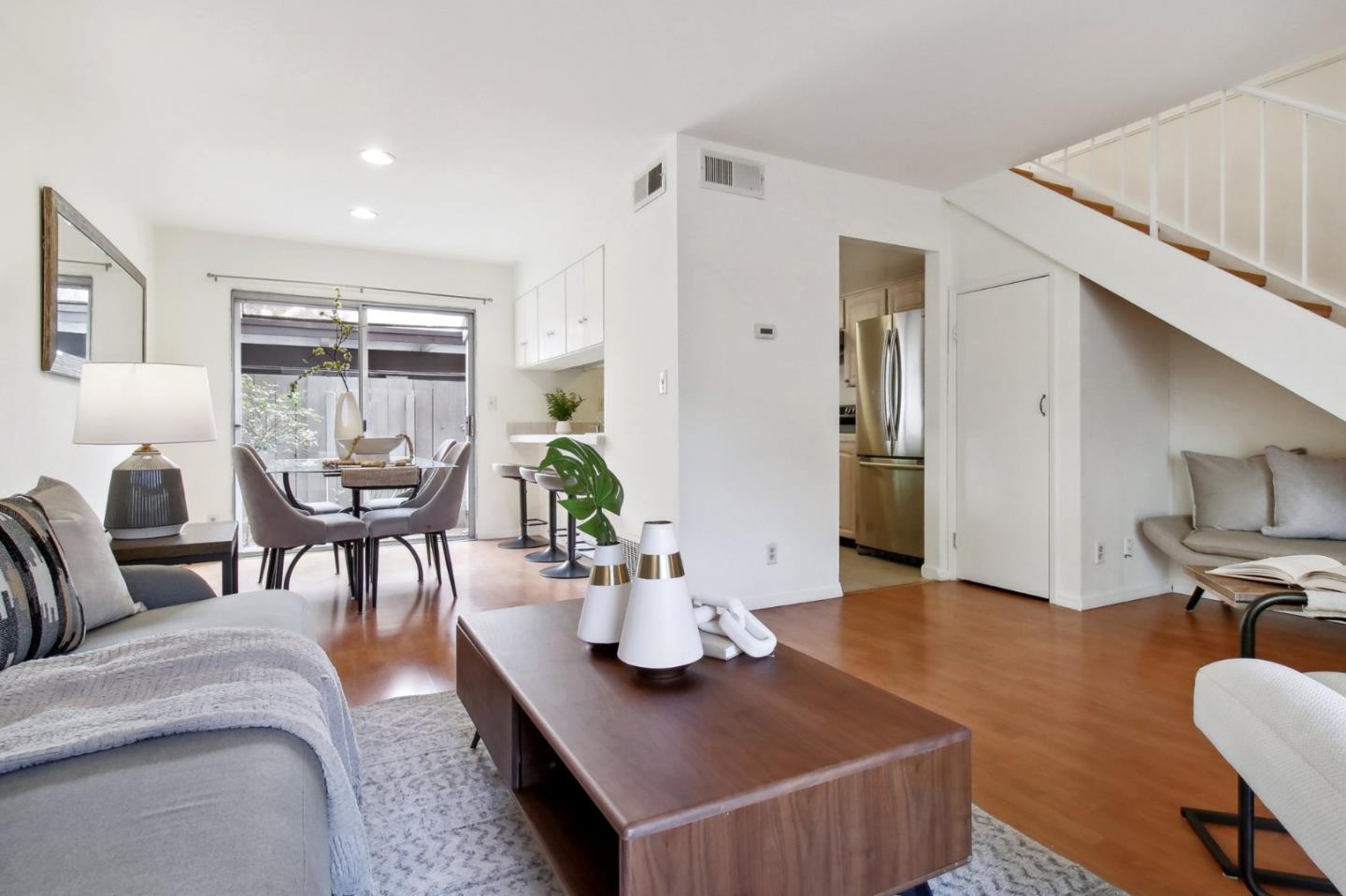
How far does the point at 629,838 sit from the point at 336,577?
414 cm

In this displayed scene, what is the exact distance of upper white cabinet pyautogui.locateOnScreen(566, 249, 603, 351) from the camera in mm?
4336

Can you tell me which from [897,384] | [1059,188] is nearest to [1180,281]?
[1059,188]

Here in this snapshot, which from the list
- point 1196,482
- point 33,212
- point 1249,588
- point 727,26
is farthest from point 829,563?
point 33,212

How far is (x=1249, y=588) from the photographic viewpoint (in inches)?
60.7

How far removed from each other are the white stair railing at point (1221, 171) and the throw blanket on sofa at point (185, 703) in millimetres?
3794

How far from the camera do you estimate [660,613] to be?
55.8 inches

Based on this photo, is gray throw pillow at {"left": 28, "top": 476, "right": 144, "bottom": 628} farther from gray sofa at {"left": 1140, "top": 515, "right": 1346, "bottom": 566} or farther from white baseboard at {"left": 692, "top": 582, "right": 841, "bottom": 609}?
gray sofa at {"left": 1140, "top": 515, "right": 1346, "bottom": 566}

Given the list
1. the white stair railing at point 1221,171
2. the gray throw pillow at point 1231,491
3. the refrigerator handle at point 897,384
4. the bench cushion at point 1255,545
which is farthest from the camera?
the refrigerator handle at point 897,384

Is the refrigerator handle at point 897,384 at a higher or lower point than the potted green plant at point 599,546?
higher

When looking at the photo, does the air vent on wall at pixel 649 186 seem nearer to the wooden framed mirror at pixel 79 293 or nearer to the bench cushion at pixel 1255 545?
the wooden framed mirror at pixel 79 293

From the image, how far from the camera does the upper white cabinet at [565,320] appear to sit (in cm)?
439

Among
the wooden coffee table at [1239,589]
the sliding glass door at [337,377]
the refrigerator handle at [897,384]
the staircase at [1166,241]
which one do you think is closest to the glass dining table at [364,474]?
the sliding glass door at [337,377]

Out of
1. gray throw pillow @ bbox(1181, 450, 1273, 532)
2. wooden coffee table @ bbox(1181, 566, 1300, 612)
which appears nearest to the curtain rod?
gray throw pillow @ bbox(1181, 450, 1273, 532)

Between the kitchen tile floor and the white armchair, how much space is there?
294 cm
